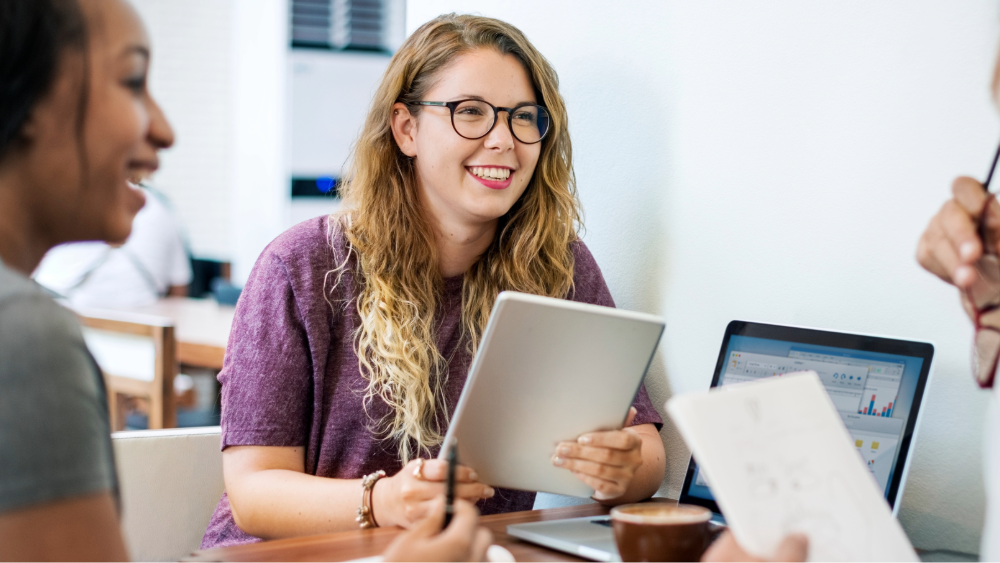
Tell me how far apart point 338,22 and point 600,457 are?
483 centimetres

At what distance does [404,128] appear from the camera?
1461 mm

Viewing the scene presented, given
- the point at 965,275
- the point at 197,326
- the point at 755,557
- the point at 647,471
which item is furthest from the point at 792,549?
the point at 197,326

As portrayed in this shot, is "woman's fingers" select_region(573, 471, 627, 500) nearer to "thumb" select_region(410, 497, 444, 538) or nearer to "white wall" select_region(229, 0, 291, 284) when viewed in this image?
"thumb" select_region(410, 497, 444, 538)

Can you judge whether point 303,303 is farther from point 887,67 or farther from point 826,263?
point 887,67

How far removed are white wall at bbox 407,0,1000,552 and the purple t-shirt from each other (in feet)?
0.89

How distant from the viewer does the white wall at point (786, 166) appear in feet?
3.45

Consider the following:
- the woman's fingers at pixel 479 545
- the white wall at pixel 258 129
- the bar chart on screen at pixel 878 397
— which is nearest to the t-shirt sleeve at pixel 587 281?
the bar chart on screen at pixel 878 397

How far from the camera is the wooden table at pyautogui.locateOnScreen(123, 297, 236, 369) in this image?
9.40ft

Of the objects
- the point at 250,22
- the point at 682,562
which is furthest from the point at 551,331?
the point at 250,22

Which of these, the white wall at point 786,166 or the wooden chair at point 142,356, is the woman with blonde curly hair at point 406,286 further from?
the wooden chair at point 142,356

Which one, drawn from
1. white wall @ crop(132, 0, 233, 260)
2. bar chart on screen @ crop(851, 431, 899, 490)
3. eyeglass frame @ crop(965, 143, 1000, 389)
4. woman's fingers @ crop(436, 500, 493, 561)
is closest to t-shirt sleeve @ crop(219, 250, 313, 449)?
woman's fingers @ crop(436, 500, 493, 561)

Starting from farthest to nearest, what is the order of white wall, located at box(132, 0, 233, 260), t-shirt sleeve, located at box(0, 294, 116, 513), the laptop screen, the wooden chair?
white wall, located at box(132, 0, 233, 260) → the wooden chair → the laptop screen → t-shirt sleeve, located at box(0, 294, 116, 513)

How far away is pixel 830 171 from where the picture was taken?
117cm

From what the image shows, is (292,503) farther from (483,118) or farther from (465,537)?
(483,118)
